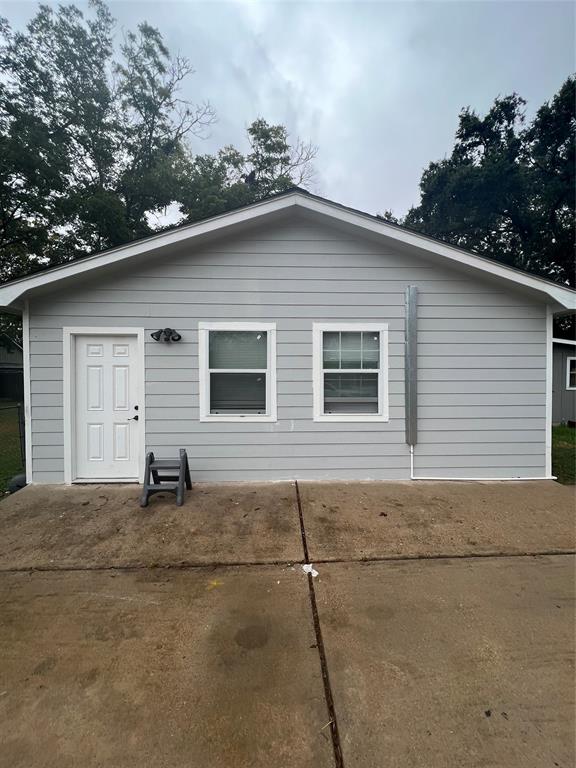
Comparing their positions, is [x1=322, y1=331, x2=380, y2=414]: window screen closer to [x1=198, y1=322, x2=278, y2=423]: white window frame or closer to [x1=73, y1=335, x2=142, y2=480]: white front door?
[x1=198, y1=322, x2=278, y2=423]: white window frame

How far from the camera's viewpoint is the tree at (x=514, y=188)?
16.1 m

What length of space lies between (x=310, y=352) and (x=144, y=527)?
2.96m

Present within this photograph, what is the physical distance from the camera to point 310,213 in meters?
4.71

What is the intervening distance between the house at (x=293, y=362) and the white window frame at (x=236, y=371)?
0.03m

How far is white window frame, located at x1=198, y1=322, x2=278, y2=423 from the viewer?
485 cm

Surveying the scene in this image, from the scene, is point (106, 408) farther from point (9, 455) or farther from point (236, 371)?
point (9, 455)

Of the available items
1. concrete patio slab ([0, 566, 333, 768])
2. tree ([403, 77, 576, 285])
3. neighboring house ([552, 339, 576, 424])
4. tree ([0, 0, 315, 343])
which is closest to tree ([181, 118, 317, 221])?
tree ([0, 0, 315, 343])

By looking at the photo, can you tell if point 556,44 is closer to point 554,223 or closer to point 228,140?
point 554,223

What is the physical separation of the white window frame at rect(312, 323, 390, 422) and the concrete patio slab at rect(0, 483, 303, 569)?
1.23m

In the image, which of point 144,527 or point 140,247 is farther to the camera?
point 140,247

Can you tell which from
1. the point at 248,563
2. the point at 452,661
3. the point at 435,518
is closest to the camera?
the point at 452,661

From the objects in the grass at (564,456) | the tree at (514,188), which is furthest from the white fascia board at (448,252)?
the tree at (514,188)

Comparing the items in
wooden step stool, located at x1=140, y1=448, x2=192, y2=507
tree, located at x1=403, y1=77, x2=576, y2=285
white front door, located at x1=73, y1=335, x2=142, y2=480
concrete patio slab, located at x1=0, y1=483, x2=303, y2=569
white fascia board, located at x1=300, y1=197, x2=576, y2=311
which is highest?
tree, located at x1=403, y1=77, x2=576, y2=285

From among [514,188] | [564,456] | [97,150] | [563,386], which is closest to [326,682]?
[564,456]
